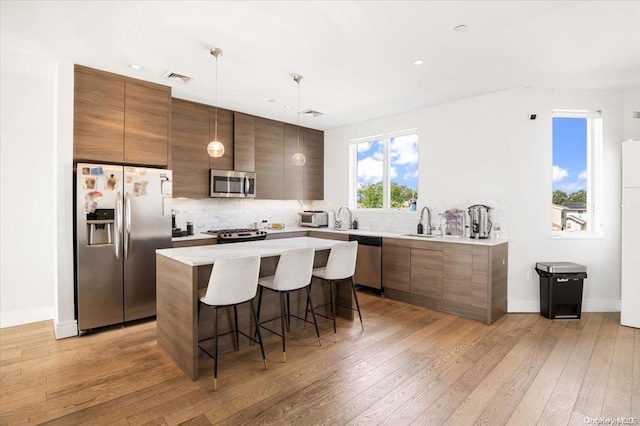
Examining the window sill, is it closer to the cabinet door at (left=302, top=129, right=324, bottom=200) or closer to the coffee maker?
the coffee maker

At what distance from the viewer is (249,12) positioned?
101 inches

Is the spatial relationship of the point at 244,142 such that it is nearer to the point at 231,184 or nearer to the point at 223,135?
the point at 223,135

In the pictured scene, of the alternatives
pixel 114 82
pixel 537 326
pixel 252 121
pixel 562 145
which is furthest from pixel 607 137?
pixel 114 82

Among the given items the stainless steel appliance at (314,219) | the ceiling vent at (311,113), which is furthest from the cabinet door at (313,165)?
the ceiling vent at (311,113)

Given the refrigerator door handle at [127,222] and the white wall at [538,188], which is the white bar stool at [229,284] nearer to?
the refrigerator door handle at [127,222]

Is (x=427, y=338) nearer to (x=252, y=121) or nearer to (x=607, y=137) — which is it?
(x=607, y=137)

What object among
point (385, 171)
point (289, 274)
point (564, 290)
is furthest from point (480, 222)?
point (289, 274)

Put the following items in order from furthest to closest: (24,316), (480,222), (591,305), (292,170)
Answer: (292,170), (480,222), (591,305), (24,316)

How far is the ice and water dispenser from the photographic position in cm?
349

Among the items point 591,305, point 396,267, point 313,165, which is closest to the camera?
point 591,305

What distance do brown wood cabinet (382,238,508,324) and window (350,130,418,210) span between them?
999 millimetres

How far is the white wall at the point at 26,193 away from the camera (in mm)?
3754

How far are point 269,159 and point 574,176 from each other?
175 inches

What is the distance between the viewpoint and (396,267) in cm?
478
